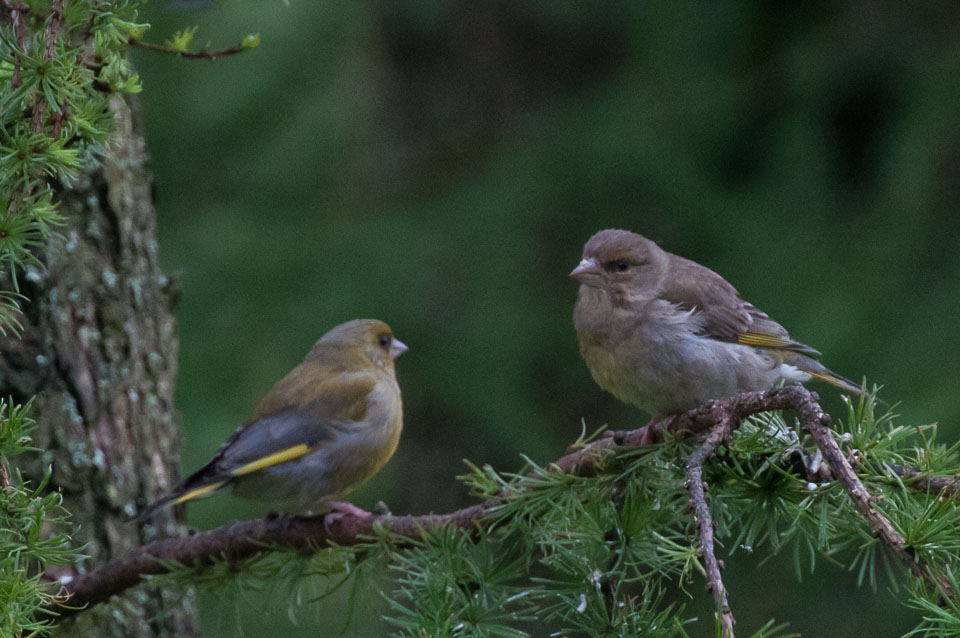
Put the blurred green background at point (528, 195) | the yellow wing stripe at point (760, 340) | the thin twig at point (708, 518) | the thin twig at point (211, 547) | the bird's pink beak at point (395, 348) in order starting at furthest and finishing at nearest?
the blurred green background at point (528, 195), the bird's pink beak at point (395, 348), the yellow wing stripe at point (760, 340), the thin twig at point (211, 547), the thin twig at point (708, 518)

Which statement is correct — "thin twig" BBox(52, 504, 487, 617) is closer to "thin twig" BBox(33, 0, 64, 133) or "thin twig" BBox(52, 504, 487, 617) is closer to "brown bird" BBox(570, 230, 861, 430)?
"brown bird" BBox(570, 230, 861, 430)

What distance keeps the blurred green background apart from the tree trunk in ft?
6.63

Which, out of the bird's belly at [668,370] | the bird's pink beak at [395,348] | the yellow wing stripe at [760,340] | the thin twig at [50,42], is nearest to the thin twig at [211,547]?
the bird's belly at [668,370]

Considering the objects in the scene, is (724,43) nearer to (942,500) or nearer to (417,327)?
(417,327)

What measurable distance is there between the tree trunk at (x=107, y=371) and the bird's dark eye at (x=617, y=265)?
1.59 metres

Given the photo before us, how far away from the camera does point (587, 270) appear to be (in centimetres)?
388

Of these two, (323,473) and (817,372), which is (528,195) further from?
(323,473)

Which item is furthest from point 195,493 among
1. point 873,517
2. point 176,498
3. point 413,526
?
point 873,517

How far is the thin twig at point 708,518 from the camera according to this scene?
1.58 m

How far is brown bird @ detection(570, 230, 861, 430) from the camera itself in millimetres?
3475

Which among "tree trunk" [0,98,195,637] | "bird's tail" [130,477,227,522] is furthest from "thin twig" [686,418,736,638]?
"bird's tail" [130,477,227,522]

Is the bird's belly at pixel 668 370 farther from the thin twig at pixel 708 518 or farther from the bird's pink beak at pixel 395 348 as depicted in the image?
the thin twig at pixel 708 518

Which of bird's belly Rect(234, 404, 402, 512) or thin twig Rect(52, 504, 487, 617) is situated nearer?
thin twig Rect(52, 504, 487, 617)

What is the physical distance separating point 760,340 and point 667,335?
55cm
